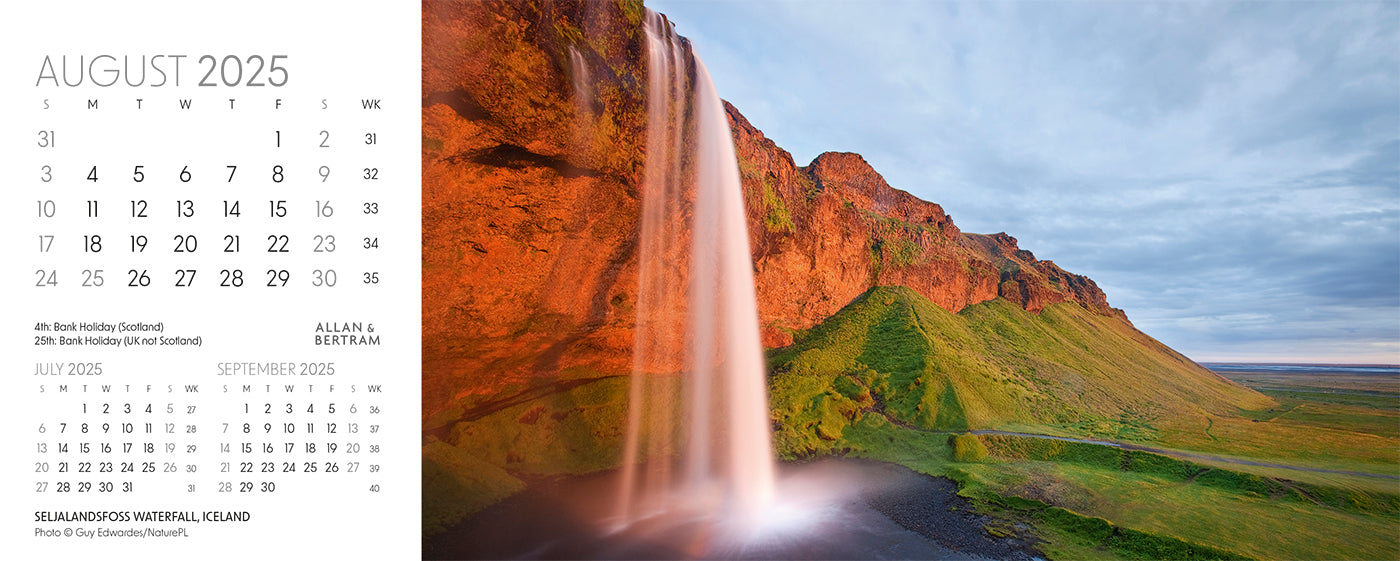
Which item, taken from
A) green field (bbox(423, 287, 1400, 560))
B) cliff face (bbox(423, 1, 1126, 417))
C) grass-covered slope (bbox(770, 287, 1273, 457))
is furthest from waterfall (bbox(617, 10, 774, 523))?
grass-covered slope (bbox(770, 287, 1273, 457))

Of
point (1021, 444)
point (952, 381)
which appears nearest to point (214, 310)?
point (1021, 444)

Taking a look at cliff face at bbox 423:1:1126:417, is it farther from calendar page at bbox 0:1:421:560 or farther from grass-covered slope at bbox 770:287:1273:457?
grass-covered slope at bbox 770:287:1273:457

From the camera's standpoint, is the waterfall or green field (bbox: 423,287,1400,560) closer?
green field (bbox: 423,287,1400,560)

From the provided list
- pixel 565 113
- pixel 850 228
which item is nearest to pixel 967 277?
pixel 850 228

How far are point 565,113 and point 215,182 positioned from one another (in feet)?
25.7

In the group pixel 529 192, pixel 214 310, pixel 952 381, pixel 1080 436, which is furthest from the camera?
pixel 952 381

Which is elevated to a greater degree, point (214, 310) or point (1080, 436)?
point (214, 310)

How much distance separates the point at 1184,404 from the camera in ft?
130

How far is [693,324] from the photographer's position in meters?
21.4

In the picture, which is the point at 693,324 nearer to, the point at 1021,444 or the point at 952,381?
the point at 1021,444

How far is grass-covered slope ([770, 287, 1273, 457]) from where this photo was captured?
85.3ft

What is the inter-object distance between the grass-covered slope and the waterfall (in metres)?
4.59

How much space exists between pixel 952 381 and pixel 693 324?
17221mm

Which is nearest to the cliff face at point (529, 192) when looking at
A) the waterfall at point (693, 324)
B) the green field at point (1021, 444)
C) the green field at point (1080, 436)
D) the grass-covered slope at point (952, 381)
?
the waterfall at point (693, 324)
